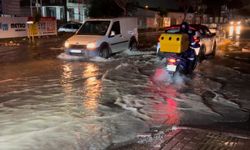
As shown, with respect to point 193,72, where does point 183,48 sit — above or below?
above

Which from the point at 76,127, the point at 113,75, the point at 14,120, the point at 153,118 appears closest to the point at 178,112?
the point at 153,118

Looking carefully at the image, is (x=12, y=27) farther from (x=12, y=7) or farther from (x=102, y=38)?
(x=12, y=7)

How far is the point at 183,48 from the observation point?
38.4ft

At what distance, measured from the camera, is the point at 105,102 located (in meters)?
8.75

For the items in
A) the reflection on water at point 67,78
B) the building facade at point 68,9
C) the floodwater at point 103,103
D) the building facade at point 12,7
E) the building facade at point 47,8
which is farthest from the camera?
the building facade at point 68,9

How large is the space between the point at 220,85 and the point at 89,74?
14.5 ft

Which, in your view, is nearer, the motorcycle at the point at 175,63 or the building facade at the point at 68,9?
the motorcycle at the point at 175,63

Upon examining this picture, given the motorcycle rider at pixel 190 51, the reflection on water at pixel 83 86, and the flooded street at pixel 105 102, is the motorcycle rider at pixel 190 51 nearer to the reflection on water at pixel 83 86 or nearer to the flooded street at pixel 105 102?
the flooded street at pixel 105 102

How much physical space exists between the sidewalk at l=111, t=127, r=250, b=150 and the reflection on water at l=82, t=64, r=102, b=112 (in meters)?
2.21

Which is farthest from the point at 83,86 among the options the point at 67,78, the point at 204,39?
the point at 204,39

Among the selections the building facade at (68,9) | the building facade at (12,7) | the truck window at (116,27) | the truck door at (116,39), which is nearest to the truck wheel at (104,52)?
the truck door at (116,39)

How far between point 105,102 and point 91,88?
1714 mm

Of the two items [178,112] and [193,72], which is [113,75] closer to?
[193,72]

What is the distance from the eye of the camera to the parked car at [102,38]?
16359 mm
